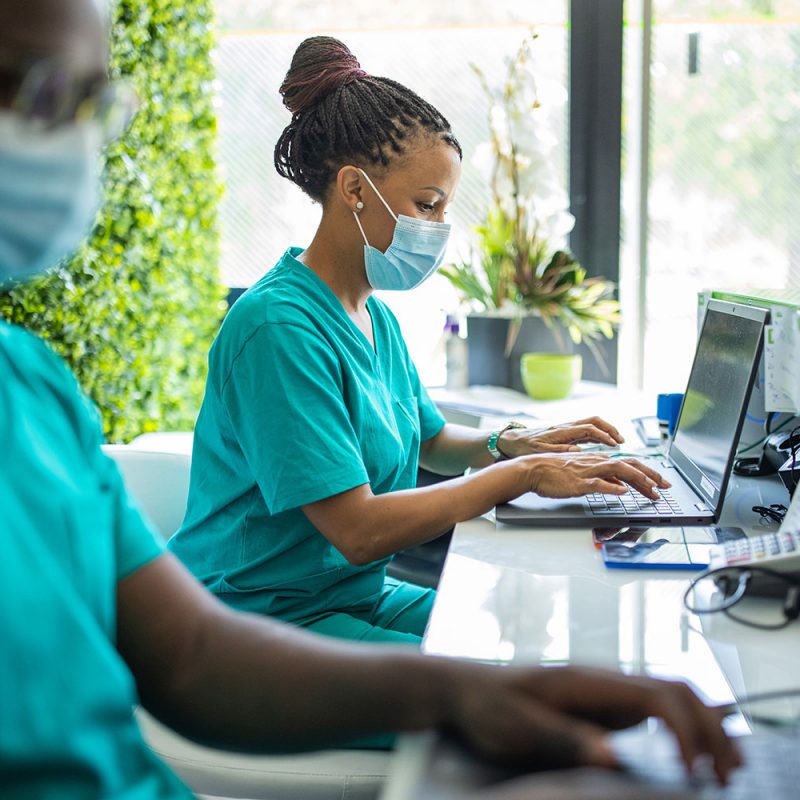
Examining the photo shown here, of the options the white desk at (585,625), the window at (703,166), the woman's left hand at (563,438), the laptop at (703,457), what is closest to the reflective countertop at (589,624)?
the white desk at (585,625)

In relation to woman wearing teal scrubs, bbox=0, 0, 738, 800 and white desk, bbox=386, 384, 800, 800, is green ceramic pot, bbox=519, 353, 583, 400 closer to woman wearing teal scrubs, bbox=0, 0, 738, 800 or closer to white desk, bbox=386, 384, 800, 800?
white desk, bbox=386, 384, 800, 800

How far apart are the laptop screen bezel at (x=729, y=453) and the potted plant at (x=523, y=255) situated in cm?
85

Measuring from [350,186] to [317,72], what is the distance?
0.69 ft

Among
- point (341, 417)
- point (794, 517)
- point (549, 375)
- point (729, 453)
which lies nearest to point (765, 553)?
point (794, 517)

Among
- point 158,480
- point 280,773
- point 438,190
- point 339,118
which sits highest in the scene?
point 339,118

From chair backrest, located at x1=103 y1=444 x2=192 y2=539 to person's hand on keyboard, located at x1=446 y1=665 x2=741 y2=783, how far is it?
1050mm

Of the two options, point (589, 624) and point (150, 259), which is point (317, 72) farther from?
point (150, 259)

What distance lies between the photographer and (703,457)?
1494 millimetres

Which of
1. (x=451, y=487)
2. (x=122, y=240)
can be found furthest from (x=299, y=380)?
(x=122, y=240)

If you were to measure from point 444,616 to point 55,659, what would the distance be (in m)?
0.45

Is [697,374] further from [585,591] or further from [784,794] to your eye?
[784,794]

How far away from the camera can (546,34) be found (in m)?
2.96

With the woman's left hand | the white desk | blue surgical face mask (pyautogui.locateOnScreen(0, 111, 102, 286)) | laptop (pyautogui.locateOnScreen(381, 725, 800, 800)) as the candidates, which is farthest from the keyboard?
the woman's left hand

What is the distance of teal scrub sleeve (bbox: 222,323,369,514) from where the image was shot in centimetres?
124
